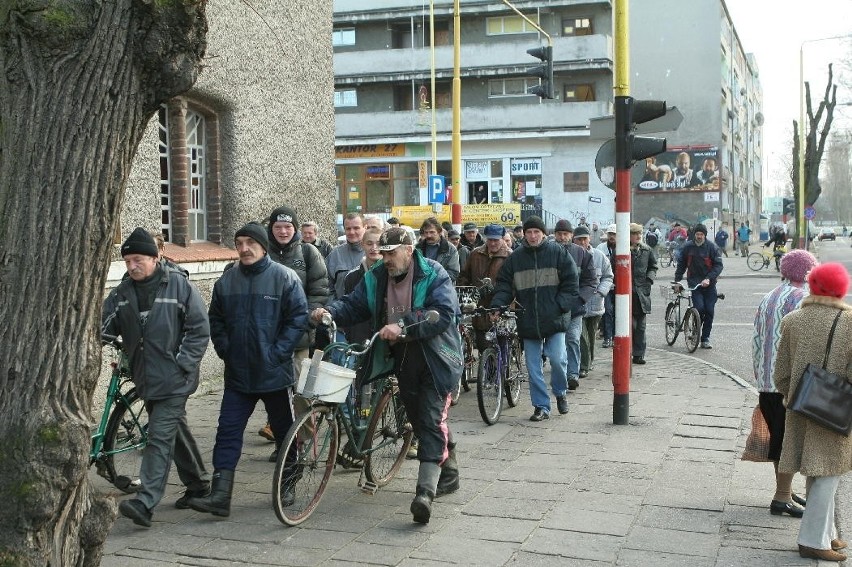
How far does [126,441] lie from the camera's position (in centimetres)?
700

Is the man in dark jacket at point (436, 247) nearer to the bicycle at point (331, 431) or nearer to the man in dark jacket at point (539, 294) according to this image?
the man in dark jacket at point (539, 294)

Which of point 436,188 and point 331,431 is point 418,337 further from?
point 436,188

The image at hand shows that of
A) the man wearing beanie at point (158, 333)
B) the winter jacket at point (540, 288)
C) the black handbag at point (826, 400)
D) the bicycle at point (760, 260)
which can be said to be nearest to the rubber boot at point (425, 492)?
the man wearing beanie at point (158, 333)

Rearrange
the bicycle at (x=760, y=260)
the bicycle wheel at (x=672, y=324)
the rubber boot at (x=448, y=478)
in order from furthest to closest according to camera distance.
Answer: the bicycle at (x=760, y=260)
the bicycle wheel at (x=672, y=324)
the rubber boot at (x=448, y=478)

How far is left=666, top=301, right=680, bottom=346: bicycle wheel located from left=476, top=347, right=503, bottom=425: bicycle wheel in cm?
684

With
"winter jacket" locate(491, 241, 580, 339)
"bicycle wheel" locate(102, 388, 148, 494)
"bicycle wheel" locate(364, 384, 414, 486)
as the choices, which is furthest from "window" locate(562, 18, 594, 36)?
"bicycle wheel" locate(102, 388, 148, 494)

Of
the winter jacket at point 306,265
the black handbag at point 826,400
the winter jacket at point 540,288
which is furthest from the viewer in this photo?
the winter jacket at point 540,288

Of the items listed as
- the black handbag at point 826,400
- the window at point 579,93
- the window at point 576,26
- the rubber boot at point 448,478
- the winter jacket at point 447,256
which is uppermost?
the window at point 576,26

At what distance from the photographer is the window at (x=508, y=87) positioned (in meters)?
50.3

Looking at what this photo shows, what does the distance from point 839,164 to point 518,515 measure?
143 meters

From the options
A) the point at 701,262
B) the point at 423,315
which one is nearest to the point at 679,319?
the point at 701,262

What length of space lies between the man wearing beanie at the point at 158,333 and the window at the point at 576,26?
1813 inches

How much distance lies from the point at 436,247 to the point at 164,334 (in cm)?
565

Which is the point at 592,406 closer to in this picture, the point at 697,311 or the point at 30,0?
the point at 697,311
